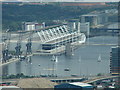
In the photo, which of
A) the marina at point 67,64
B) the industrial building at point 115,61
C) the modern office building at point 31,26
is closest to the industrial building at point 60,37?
the marina at point 67,64

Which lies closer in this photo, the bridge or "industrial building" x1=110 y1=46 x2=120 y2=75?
the bridge

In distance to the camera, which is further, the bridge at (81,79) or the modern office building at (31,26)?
the modern office building at (31,26)

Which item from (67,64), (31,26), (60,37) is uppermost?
(31,26)

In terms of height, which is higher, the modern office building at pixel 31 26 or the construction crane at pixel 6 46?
the modern office building at pixel 31 26

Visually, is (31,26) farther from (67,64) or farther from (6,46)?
(67,64)

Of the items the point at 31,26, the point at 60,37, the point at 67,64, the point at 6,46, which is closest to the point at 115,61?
the point at 67,64

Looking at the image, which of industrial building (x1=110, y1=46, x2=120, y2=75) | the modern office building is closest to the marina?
industrial building (x1=110, y1=46, x2=120, y2=75)

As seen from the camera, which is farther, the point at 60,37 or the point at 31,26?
the point at 31,26

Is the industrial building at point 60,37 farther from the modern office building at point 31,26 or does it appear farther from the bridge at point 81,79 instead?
the bridge at point 81,79

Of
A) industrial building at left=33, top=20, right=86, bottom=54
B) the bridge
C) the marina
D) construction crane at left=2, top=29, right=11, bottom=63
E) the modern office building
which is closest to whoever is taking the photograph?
the bridge

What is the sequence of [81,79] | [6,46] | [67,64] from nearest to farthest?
[81,79] < [67,64] < [6,46]

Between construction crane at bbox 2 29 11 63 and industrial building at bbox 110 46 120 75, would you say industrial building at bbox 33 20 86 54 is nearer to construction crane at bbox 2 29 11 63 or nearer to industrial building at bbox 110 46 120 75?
construction crane at bbox 2 29 11 63

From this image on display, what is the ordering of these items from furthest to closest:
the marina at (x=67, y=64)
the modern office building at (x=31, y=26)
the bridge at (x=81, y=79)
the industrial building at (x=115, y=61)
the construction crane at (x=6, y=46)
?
the modern office building at (x=31, y=26)
the construction crane at (x=6, y=46)
the marina at (x=67, y=64)
the industrial building at (x=115, y=61)
the bridge at (x=81, y=79)

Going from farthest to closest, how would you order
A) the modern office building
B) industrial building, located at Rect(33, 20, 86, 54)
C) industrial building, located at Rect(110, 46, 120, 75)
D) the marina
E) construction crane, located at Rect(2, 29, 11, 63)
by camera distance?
the modern office building → industrial building, located at Rect(33, 20, 86, 54) → construction crane, located at Rect(2, 29, 11, 63) → the marina → industrial building, located at Rect(110, 46, 120, 75)
